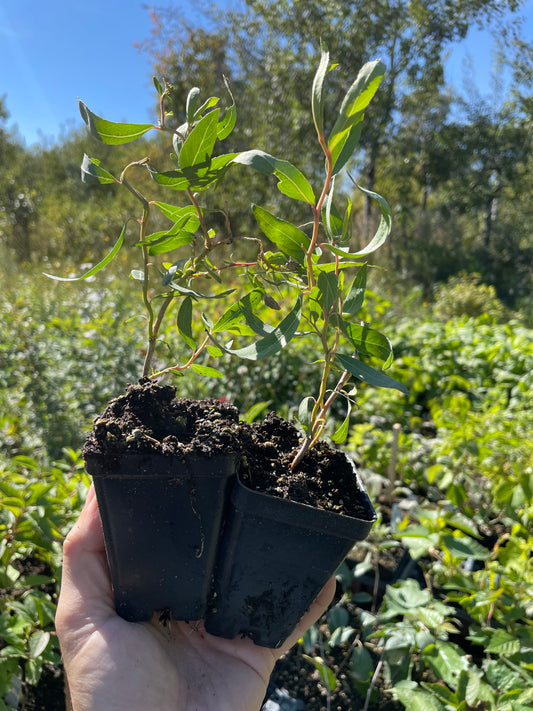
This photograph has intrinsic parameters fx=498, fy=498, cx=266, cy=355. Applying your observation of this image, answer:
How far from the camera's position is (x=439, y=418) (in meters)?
2.21

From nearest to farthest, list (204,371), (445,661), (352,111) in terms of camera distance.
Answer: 1. (352,111)
2. (204,371)
3. (445,661)

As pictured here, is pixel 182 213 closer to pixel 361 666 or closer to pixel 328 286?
pixel 328 286

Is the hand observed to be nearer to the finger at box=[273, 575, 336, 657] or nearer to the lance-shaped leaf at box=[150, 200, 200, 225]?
the finger at box=[273, 575, 336, 657]

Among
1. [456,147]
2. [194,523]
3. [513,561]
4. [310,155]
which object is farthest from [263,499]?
[456,147]

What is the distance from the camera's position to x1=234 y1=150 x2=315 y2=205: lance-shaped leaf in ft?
2.01

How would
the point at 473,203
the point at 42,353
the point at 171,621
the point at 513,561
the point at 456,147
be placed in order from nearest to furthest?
the point at 171,621
the point at 513,561
the point at 42,353
the point at 456,147
the point at 473,203

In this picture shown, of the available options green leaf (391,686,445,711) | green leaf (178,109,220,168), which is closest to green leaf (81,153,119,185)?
green leaf (178,109,220,168)

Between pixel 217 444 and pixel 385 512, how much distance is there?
1756mm

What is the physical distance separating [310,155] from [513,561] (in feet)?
28.1

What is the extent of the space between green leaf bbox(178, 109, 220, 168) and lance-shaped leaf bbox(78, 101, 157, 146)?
51mm

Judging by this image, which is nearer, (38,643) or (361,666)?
(38,643)

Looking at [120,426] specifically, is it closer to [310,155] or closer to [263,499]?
[263,499]

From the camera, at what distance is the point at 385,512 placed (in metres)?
2.27

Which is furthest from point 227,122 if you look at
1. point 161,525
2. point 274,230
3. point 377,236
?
point 161,525
